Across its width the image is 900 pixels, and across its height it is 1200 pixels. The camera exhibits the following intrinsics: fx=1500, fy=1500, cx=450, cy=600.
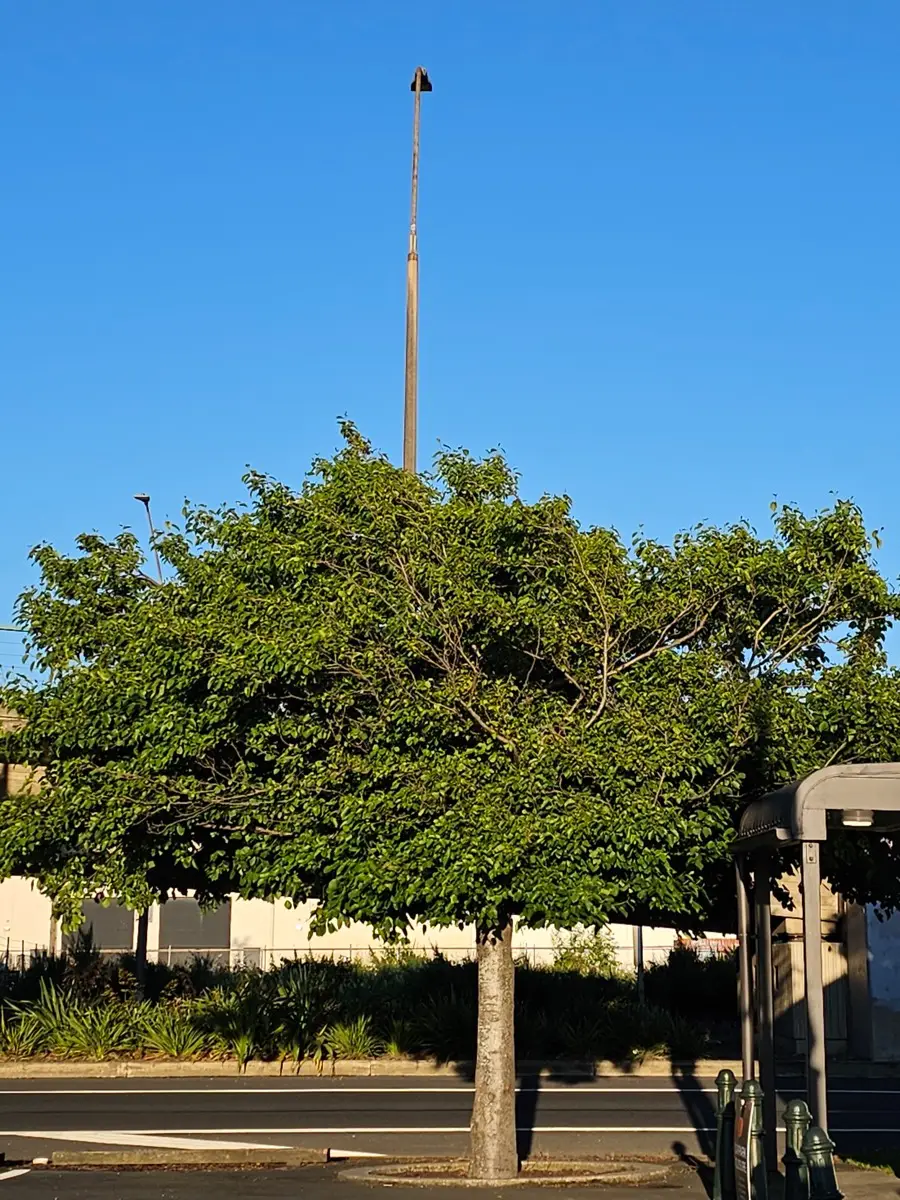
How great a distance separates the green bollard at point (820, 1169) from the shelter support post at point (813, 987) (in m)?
2.04

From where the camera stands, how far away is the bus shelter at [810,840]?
36.6ft

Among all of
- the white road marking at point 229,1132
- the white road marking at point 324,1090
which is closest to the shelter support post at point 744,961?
the white road marking at point 229,1132

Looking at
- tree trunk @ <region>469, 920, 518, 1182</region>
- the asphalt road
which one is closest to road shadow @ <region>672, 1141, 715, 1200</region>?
the asphalt road

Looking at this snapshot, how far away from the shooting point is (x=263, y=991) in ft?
83.9

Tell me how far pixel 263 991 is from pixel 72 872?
11.6 m

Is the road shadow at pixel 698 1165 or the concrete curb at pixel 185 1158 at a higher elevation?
the road shadow at pixel 698 1165

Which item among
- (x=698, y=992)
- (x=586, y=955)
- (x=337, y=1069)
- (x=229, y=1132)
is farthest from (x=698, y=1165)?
(x=586, y=955)

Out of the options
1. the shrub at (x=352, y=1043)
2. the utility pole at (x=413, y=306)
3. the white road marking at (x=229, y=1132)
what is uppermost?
the utility pole at (x=413, y=306)

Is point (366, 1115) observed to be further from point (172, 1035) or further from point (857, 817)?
point (857, 817)

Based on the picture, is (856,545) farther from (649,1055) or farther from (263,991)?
(263,991)

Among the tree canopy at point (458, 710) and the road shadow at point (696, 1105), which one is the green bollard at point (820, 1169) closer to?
the tree canopy at point (458, 710)

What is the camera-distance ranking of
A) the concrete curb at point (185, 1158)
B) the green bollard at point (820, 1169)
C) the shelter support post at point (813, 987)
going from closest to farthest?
the green bollard at point (820, 1169), the shelter support post at point (813, 987), the concrete curb at point (185, 1158)

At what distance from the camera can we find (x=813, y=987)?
1111 cm

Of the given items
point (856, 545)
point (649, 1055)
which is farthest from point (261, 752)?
point (649, 1055)
